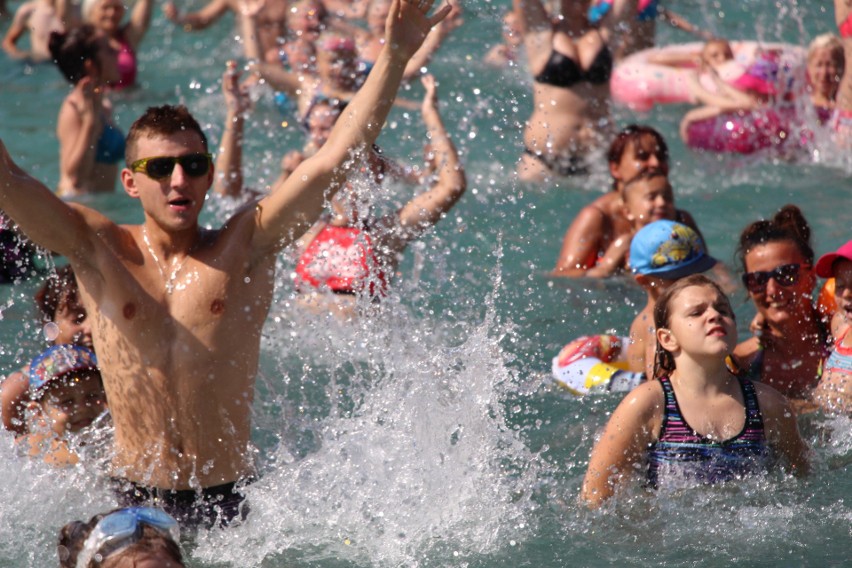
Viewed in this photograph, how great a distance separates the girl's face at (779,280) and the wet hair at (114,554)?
3.13 m

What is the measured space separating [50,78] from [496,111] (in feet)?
17.2

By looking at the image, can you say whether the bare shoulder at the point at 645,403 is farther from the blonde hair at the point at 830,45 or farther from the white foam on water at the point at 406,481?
the blonde hair at the point at 830,45

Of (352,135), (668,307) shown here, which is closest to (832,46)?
(668,307)

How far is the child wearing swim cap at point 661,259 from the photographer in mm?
5039

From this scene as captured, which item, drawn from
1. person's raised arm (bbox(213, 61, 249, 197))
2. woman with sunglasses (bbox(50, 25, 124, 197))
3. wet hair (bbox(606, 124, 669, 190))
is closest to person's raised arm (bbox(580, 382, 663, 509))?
wet hair (bbox(606, 124, 669, 190))

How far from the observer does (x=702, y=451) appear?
13.8 ft

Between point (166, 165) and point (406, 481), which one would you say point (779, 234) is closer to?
point (406, 481)

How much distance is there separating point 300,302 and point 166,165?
2.72 meters

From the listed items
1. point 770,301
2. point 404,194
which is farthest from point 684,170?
point 770,301

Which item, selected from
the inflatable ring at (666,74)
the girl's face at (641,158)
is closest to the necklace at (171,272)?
the girl's face at (641,158)

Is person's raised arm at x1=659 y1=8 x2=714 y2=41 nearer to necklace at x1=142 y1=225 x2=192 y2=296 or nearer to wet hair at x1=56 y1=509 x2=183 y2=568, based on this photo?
necklace at x1=142 y1=225 x2=192 y2=296

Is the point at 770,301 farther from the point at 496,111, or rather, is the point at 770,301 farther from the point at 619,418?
the point at 496,111

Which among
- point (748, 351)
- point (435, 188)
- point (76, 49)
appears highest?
point (76, 49)

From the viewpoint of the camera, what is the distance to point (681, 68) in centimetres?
1062
